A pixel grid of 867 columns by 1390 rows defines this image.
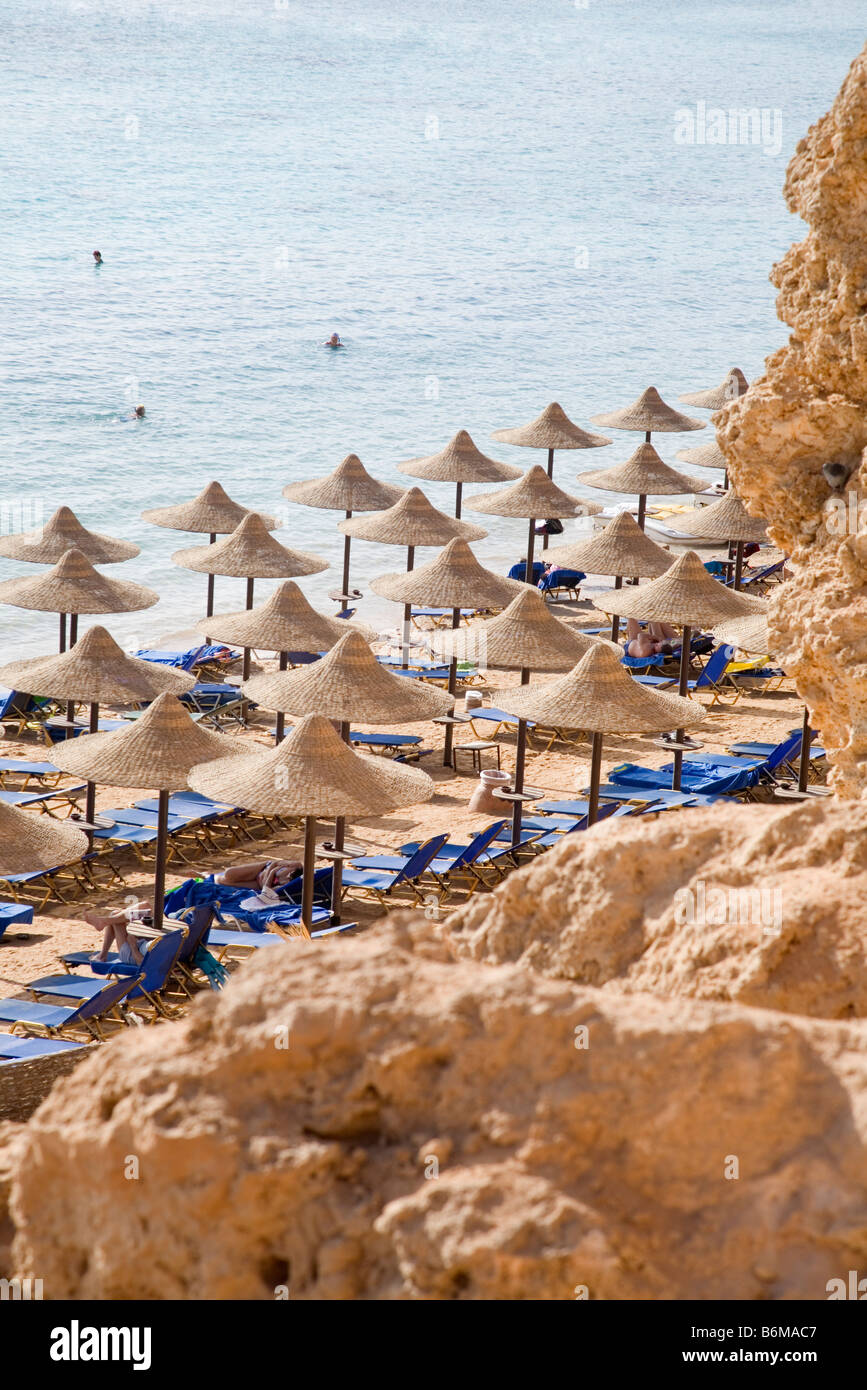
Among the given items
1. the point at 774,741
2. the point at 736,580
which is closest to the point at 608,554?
the point at 774,741

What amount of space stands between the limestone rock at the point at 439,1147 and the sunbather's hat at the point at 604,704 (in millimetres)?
7605

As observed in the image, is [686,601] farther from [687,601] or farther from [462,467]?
[462,467]

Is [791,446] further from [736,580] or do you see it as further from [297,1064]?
[736,580]

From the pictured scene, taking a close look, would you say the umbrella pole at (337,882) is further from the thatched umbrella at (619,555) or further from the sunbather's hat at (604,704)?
the thatched umbrella at (619,555)

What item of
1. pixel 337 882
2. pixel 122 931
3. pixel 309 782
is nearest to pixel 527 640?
pixel 337 882

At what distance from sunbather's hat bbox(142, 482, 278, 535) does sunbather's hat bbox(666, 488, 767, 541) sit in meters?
4.27

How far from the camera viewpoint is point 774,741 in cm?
1379

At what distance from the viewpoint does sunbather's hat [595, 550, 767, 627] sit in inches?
489

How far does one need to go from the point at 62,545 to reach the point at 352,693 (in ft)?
18.1

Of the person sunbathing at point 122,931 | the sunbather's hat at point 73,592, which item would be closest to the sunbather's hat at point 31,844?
the person sunbathing at point 122,931

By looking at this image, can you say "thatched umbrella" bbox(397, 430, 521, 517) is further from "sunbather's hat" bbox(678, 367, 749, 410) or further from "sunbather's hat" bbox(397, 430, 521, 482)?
"sunbather's hat" bbox(678, 367, 749, 410)

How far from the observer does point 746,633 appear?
11625 mm

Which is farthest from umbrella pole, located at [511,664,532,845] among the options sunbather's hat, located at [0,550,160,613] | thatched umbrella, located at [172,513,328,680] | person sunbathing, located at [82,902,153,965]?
thatched umbrella, located at [172,513,328,680]

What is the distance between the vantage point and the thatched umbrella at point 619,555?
1445cm
